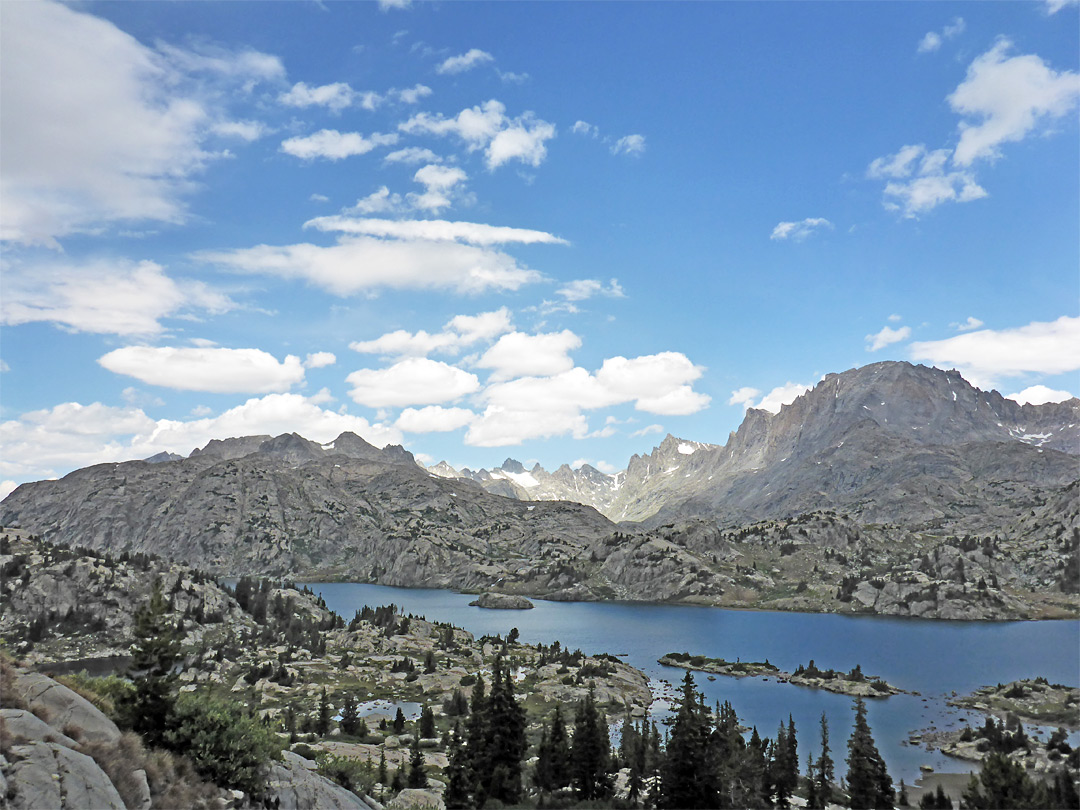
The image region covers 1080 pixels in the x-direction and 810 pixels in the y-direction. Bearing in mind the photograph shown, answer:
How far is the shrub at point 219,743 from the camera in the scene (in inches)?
927

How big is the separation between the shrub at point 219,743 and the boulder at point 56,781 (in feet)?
14.3

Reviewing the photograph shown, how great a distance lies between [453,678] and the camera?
13225 cm

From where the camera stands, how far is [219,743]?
2398 cm

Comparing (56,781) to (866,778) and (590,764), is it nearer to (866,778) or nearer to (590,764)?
(590,764)

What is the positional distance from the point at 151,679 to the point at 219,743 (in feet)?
12.3

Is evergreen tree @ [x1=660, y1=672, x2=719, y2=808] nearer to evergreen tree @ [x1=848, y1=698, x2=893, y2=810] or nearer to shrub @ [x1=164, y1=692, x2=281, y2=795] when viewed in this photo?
evergreen tree @ [x1=848, y1=698, x2=893, y2=810]

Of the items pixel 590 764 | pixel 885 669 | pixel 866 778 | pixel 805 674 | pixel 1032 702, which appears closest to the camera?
pixel 866 778

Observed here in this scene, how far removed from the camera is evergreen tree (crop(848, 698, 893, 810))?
67125 mm

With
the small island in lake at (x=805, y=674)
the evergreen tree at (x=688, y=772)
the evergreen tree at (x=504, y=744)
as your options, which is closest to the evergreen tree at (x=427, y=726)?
the evergreen tree at (x=504, y=744)

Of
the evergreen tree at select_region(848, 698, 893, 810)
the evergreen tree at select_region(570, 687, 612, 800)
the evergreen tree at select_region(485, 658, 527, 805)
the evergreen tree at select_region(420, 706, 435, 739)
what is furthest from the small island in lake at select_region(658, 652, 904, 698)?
the evergreen tree at select_region(485, 658, 527, 805)

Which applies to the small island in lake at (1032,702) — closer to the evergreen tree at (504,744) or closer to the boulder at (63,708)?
the evergreen tree at (504,744)

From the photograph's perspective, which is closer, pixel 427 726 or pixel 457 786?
pixel 457 786

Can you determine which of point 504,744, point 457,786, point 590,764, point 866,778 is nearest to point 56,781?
point 457,786

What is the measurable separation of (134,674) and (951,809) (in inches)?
3224
